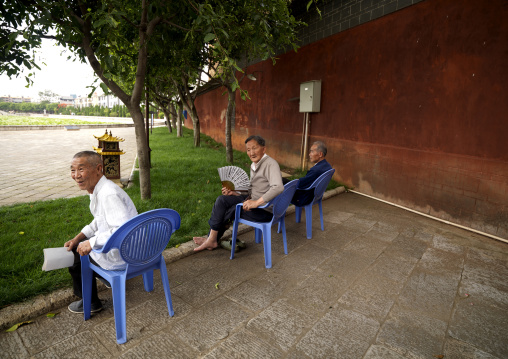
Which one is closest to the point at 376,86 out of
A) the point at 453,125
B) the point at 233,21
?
the point at 453,125

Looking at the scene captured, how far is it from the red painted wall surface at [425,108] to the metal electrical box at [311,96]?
0.17 metres

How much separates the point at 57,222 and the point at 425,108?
6011 millimetres

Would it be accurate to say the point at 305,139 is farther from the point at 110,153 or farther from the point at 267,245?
the point at 267,245

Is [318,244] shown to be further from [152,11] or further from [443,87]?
[152,11]

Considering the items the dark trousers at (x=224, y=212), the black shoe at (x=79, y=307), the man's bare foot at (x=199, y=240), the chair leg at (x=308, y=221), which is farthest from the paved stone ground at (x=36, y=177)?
the chair leg at (x=308, y=221)

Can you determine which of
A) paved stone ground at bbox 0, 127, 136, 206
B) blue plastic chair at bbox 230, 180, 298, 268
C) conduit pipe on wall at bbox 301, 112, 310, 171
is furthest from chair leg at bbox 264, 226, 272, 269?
conduit pipe on wall at bbox 301, 112, 310, 171

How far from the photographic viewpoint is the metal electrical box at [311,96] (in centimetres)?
725

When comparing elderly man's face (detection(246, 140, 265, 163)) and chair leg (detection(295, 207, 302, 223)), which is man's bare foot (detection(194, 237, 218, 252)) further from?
chair leg (detection(295, 207, 302, 223))

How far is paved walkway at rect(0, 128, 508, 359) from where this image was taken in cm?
215

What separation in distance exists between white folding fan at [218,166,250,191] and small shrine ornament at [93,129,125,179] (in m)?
3.75

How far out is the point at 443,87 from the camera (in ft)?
15.7

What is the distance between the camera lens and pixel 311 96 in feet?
23.9

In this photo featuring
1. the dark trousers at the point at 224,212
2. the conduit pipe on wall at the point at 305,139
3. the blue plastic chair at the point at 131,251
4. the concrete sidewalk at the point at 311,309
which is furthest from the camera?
the conduit pipe on wall at the point at 305,139

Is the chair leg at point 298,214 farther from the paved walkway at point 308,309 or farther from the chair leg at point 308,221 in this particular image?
the paved walkway at point 308,309
